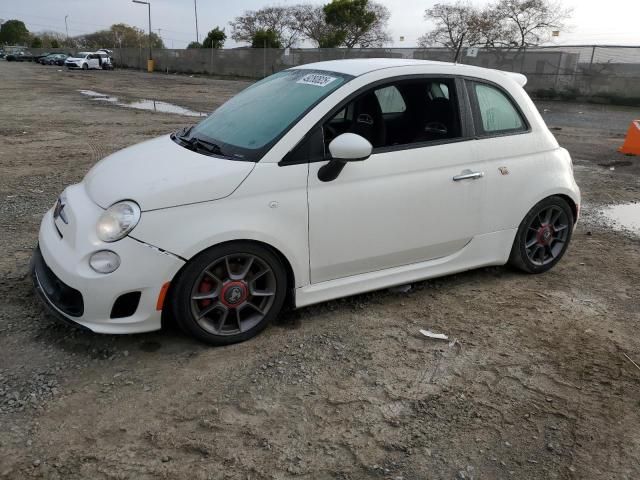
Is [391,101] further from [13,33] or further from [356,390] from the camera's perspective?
[13,33]

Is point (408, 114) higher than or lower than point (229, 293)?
higher

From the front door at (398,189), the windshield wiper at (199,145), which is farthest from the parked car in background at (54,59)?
the front door at (398,189)

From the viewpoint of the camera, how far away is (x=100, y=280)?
2.99 m

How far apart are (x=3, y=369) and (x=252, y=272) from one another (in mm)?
1488

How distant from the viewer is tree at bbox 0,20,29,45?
335ft

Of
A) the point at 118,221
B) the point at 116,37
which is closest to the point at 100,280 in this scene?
the point at 118,221

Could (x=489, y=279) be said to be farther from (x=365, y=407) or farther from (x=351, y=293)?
(x=365, y=407)

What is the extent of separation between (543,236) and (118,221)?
339 centimetres

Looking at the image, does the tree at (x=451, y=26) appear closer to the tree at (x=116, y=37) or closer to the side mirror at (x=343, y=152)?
the side mirror at (x=343, y=152)

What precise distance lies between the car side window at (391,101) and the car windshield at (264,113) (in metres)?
0.43

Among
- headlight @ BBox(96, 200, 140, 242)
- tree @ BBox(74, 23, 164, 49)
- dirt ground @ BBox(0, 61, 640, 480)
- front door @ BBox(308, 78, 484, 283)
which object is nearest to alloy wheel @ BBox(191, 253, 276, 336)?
dirt ground @ BBox(0, 61, 640, 480)

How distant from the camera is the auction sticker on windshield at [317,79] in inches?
147

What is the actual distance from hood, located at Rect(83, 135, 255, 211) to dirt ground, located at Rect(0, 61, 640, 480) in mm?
922

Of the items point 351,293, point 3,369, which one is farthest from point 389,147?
point 3,369
